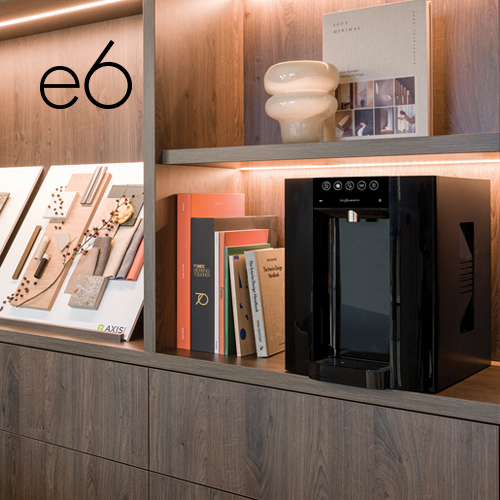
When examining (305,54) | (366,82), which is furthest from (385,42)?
(305,54)

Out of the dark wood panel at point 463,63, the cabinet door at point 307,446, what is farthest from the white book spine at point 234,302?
the dark wood panel at point 463,63

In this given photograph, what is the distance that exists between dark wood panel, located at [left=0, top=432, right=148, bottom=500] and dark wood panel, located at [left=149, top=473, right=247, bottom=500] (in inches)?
1.2

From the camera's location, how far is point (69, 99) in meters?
2.18

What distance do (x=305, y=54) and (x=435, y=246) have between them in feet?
2.71

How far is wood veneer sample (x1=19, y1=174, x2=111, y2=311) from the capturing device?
1850 millimetres

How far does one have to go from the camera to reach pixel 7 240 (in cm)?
209

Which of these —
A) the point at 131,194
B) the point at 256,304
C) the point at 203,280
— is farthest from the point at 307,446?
the point at 131,194

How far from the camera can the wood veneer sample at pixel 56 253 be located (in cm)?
185

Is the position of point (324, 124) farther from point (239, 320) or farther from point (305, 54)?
point (239, 320)

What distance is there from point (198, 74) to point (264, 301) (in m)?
0.67

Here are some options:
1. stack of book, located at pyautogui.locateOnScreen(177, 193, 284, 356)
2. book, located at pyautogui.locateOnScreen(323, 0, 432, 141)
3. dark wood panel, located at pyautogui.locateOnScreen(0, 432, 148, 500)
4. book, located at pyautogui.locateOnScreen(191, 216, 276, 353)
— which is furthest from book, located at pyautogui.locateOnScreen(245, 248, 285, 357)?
dark wood panel, located at pyautogui.locateOnScreen(0, 432, 148, 500)

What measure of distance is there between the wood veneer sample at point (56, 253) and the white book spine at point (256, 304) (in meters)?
0.69

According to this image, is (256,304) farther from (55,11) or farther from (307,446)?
(55,11)

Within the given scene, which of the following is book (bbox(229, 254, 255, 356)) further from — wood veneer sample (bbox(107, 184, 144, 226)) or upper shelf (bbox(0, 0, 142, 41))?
upper shelf (bbox(0, 0, 142, 41))
